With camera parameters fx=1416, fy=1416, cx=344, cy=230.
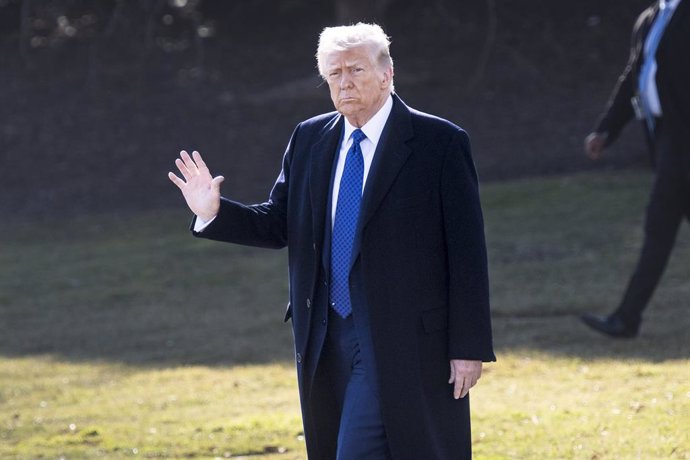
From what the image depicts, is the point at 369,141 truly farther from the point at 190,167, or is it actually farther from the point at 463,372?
the point at 463,372

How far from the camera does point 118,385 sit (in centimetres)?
880

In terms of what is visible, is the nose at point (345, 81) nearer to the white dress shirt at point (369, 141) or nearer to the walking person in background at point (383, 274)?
the walking person in background at point (383, 274)

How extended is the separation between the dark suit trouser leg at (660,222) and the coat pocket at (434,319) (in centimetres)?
429

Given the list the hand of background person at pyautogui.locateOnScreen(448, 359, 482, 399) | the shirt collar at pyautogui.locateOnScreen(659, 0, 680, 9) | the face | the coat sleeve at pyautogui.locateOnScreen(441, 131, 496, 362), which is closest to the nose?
the face

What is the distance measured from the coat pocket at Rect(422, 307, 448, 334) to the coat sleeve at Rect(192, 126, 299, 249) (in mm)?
634

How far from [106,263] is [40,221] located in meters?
3.68

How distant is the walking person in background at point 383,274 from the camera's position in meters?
4.21

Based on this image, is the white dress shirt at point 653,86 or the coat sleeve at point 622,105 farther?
the coat sleeve at point 622,105

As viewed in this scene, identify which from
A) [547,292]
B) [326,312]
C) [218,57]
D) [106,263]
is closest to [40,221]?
[106,263]

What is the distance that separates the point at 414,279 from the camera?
423 cm

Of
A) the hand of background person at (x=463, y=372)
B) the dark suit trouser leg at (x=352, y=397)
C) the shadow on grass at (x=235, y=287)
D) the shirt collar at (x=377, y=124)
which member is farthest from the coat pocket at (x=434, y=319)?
the shadow on grass at (x=235, y=287)

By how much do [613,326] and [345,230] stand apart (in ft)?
15.2

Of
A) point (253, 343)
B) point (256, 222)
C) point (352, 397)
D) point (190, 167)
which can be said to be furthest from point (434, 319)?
point (253, 343)

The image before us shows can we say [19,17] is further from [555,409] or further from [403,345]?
[403,345]
